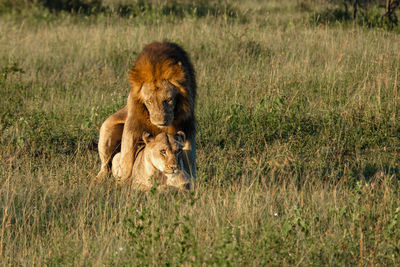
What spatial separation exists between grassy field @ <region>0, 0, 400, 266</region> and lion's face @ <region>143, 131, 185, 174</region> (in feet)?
0.85

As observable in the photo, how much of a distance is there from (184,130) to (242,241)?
1799 millimetres

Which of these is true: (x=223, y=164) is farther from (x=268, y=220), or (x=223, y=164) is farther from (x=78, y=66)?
(x=78, y=66)

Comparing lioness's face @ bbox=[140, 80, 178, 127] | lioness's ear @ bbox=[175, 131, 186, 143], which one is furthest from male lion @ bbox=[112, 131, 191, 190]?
lioness's face @ bbox=[140, 80, 178, 127]

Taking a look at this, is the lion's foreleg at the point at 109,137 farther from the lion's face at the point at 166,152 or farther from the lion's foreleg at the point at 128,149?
the lion's face at the point at 166,152

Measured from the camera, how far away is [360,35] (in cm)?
1091

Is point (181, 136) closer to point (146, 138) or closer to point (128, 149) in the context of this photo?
point (146, 138)

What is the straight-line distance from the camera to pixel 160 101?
5.08 m

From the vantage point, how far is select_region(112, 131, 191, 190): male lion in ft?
16.2

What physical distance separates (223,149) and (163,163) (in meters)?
2.05

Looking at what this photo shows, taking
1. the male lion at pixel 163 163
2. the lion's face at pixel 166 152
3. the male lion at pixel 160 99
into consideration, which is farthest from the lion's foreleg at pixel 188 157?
the lion's face at pixel 166 152

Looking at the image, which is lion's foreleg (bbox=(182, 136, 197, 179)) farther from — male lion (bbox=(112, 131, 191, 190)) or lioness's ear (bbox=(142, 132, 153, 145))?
lioness's ear (bbox=(142, 132, 153, 145))

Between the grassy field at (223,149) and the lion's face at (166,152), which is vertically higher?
the lion's face at (166,152)

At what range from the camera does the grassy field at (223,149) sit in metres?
3.84

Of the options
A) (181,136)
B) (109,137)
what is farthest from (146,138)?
(109,137)
